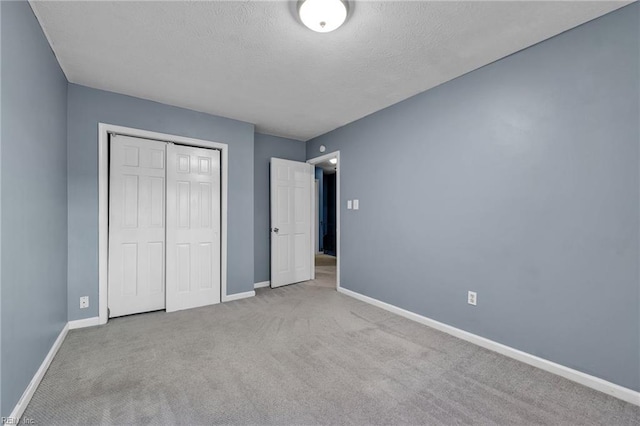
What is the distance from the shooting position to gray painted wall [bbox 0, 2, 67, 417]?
59.6 inches

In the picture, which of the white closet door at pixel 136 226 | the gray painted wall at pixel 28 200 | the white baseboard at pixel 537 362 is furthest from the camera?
the white closet door at pixel 136 226

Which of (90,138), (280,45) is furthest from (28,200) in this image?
(280,45)

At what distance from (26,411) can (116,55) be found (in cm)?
260

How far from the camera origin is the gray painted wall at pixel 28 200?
1513 millimetres

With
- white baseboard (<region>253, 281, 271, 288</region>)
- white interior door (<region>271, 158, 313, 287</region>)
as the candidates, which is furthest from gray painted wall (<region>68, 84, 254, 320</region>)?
white baseboard (<region>253, 281, 271, 288</region>)

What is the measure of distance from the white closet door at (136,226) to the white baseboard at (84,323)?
0.16m

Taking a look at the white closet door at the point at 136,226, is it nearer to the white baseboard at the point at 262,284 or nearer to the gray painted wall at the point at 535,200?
the white baseboard at the point at 262,284

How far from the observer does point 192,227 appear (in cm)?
360

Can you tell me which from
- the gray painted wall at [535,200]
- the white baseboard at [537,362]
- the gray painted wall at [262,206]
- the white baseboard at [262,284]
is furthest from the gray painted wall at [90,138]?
the white baseboard at [537,362]

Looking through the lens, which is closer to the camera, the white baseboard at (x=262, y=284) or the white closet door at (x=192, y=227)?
the white closet door at (x=192, y=227)

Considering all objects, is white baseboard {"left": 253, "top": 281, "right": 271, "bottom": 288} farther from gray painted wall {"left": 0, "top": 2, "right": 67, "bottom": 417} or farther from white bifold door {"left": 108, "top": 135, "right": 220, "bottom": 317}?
gray painted wall {"left": 0, "top": 2, "right": 67, "bottom": 417}

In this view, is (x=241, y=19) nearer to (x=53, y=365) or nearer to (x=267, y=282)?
(x=53, y=365)

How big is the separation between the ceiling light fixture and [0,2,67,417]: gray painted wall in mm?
1612

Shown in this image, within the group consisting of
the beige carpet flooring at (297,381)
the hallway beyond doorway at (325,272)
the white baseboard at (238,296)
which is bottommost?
the beige carpet flooring at (297,381)
